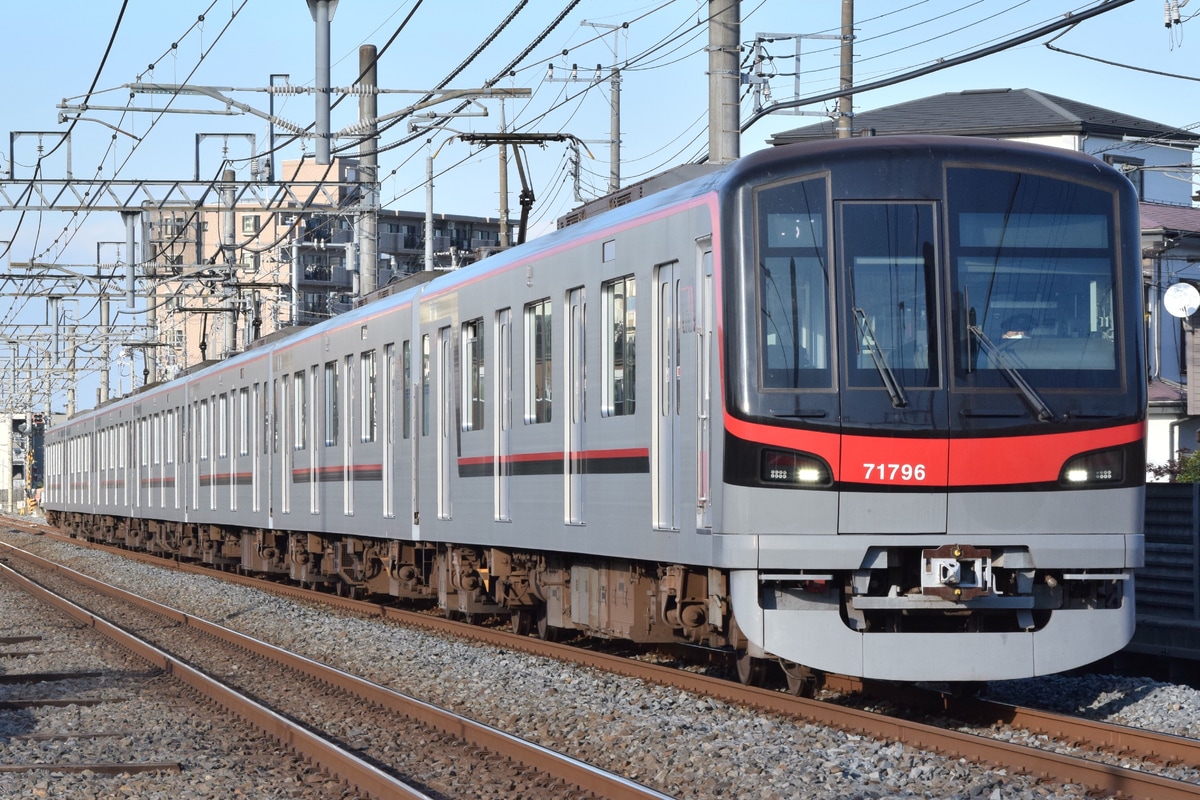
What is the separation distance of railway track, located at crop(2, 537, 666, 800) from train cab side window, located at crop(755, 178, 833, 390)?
2216 millimetres

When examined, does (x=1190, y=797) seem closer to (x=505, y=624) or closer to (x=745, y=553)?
(x=745, y=553)

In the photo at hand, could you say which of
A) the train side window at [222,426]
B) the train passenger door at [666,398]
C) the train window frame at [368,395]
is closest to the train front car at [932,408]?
the train passenger door at [666,398]

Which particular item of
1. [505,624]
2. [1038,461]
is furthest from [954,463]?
[505,624]

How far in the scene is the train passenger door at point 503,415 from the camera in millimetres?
12164

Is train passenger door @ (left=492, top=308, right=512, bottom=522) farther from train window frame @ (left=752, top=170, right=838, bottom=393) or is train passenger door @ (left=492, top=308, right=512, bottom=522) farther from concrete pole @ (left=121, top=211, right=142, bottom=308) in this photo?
concrete pole @ (left=121, top=211, right=142, bottom=308)

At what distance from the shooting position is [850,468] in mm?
8211

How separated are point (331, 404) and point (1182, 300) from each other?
9.39 m

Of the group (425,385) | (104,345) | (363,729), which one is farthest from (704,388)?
(104,345)

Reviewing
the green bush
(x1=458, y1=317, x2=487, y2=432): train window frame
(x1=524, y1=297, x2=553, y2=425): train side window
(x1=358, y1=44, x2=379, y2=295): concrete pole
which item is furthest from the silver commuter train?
(x1=358, y1=44, x2=379, y2=295): concrete pole

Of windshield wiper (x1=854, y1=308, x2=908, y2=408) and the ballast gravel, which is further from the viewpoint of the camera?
windshield wiper (x1=854, y1=308, x2=908, y2=408)

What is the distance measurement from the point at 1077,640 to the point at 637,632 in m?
2.97

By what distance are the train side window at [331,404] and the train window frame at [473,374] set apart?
4653 mm

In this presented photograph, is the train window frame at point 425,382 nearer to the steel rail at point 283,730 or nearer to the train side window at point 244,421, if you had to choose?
the steel rail at point 283,730

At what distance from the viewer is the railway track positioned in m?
7.27
